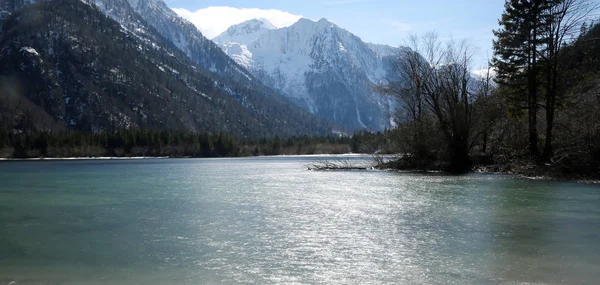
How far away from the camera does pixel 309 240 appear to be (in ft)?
47.1

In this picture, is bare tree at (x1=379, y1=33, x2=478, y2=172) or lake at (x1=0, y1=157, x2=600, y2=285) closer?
lake at (x1=0, y1=157, x2=600, y2=285)

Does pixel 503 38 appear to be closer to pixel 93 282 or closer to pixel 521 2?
pixel 521 2

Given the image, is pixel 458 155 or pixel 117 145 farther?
pixel 117 145

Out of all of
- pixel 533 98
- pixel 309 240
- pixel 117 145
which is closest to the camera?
pixel 309 240

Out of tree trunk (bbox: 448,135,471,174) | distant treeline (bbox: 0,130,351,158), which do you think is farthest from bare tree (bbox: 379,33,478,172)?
distant treeline (bbox: 0,130,351,158)

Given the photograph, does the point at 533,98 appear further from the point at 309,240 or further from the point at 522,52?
the point at 309,240

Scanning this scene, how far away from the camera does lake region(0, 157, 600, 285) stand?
10648mm

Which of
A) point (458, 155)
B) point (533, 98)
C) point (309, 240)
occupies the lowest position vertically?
point (309, 240)

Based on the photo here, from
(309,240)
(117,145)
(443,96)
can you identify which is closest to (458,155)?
(443,96)

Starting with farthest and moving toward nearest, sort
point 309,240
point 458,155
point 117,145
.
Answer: point 117,145 < point 458,155 < point 309,240

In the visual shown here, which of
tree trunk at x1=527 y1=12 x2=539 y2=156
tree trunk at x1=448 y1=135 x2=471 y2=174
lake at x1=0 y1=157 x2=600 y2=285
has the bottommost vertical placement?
lake at x1=0 y1=157 x2=600 y2=285

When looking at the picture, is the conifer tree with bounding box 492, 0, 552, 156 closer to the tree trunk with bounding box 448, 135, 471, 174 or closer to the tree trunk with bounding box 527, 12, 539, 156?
the tree trunk with bounding box 527, 12, 539, 156

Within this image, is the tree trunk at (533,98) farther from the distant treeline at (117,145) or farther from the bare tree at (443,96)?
the distant treeline at (117,145)

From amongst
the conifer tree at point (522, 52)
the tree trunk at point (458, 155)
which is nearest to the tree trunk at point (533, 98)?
the conifer tree at point (522, 52)
